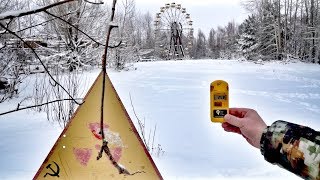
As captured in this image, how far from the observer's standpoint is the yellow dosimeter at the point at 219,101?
1104 millimetres

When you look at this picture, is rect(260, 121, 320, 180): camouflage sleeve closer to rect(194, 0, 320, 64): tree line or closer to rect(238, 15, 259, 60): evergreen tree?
rect(194, 0, 320, 64): tree line

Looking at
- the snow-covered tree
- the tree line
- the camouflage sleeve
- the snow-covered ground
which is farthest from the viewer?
the snow-covered tree

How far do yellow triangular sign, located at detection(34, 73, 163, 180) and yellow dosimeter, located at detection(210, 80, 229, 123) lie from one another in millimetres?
808

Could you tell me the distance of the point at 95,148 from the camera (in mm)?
1860

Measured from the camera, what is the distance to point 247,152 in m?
3.92

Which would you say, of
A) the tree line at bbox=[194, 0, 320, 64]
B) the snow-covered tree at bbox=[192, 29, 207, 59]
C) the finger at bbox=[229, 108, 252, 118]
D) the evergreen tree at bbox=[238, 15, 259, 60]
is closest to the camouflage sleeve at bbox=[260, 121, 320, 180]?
the finger at bbox=[229, 108, 252, 118]

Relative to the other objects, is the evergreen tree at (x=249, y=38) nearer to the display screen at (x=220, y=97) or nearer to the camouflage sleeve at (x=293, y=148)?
the display screen at (x=220, y=97)

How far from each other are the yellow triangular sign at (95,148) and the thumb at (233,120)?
855 millimetres

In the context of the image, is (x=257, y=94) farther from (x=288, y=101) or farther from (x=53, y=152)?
(x=53, y=152)

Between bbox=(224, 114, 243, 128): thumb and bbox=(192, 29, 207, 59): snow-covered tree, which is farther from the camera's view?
bbox=(192, 29, 207, 59): snow-covered tree

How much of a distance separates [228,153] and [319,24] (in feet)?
89.0

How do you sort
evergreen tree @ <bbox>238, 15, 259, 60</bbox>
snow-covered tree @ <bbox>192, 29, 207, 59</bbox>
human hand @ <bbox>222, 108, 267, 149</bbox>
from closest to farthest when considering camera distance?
human hand @ <bbox>222, 108, 267, 149</bbox> → evergreen tree @ <bbox>238, 15, 259, 60</bbox> → snow-covered tree @ <bbox>192, 29, 207, 59</bbox>

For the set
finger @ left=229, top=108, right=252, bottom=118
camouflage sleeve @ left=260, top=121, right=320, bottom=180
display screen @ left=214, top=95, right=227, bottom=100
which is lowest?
camouflage sleeve @ left=260, top=121, right=320, bottom=180

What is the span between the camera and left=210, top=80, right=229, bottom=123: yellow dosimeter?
3.62 ft
